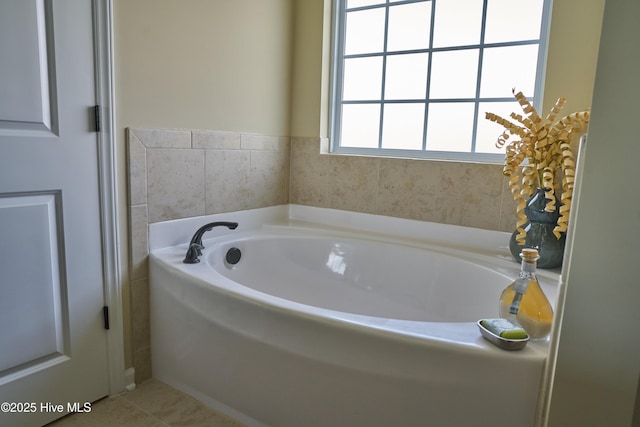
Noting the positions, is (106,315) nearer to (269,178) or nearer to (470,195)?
(269,178)

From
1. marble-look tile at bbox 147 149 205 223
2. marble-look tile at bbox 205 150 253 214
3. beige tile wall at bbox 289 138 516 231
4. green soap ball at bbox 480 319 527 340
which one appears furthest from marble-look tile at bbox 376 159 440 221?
green soap ball at bbox 480 319 527 340

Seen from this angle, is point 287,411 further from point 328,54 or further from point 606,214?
point 328,54

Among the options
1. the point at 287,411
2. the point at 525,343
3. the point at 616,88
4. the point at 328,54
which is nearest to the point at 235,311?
the point at 287,411

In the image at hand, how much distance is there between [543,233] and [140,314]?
1750 millimetres

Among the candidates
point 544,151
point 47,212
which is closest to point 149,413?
point 47,212

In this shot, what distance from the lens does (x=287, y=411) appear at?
1402mm

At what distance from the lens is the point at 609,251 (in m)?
0.74

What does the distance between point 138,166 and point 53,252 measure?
46cm

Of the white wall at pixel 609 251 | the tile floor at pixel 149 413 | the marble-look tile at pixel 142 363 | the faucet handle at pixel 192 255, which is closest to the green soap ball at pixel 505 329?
the white wall at pixel 609 251

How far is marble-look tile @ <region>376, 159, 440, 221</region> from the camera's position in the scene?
2230 millimetres

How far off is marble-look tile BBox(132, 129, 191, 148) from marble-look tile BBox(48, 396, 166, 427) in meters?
1.07

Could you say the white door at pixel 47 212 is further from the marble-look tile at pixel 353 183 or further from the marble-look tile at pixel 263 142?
the marble-look tile at pixel 353 183

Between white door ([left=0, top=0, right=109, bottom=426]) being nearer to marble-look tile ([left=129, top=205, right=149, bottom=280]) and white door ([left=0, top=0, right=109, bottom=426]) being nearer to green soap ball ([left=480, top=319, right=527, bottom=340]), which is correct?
marble-look tile ([left=129, top=205, right=149, bottom=280])

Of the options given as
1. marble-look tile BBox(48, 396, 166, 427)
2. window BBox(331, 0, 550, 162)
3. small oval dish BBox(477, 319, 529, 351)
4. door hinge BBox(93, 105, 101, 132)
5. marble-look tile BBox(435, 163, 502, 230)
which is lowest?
marble-look tile BBox(48, 396, 166, 427)
